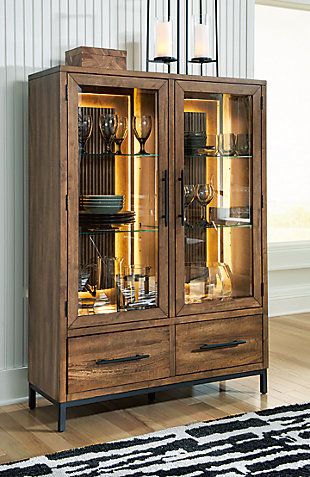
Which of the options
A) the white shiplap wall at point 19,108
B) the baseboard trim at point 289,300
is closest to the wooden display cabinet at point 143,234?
the white shiplap wall at point 19,108

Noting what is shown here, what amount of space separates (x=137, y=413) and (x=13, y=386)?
25.5 inches

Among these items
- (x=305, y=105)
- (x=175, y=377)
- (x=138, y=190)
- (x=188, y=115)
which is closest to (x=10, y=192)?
(x=138, y=190)

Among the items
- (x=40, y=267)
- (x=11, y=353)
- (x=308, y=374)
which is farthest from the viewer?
(x=308, y=374)

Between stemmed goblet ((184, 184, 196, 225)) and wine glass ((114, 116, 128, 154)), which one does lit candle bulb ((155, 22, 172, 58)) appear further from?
stemmed goblet ((184, 184, 196, 225))

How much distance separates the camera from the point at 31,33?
376 cm

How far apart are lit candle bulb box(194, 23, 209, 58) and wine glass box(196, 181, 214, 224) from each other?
29.1 inches

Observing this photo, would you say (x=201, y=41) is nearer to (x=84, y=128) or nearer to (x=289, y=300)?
(x=84, y=128)

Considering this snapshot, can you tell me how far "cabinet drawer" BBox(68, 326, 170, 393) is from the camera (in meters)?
3.39

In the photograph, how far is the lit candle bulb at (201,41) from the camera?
3965mm

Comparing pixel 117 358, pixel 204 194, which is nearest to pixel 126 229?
pixel 204 194

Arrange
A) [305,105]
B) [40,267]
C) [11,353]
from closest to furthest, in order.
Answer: [40,267]
[11,353]
[305,105]

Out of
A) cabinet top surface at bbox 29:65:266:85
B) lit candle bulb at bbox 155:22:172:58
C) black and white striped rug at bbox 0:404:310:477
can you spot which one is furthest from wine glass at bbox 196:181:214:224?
black and white striped rug at bbox 0:404:310:477

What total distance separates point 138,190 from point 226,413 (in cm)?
112

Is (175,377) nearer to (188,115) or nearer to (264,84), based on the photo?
(188,115)
